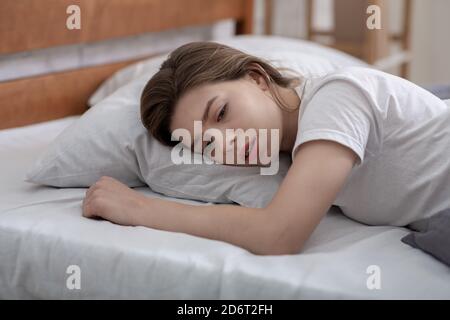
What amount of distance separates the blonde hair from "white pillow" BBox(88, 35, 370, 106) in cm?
32

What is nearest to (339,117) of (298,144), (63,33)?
(298,144)

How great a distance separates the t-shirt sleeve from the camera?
0.96 metres

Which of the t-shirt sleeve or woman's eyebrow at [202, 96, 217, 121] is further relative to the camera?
woman's eyebrow at [202, 96, 217, 121]

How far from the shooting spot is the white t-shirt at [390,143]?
1021mm

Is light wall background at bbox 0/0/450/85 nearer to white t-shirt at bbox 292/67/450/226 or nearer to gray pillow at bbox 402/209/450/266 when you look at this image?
white t-shirt at bbox 292/67/450/226

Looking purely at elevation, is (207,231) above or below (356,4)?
below

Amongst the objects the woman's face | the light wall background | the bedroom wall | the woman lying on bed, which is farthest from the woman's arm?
the bedroom wall

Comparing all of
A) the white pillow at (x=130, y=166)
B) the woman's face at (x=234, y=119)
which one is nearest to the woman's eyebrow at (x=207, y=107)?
the woman's face at (x=234, y=119)

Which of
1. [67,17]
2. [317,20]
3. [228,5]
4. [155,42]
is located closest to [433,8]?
[317,20]

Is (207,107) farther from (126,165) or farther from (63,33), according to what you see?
(63,33)

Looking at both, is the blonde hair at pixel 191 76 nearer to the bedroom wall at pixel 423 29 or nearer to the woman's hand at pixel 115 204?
the woman's hand at pixel 115 204

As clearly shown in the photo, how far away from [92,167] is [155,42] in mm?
891
